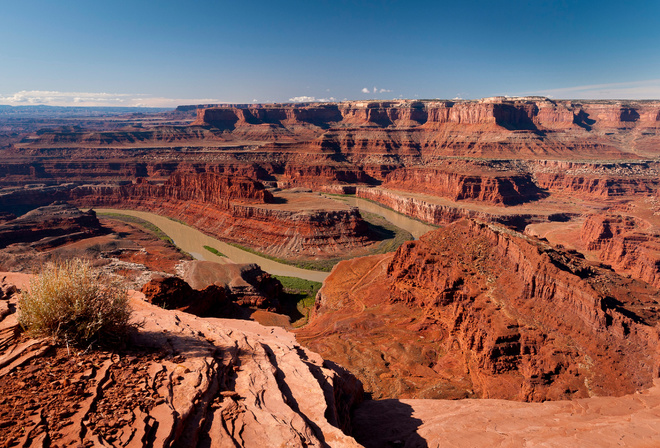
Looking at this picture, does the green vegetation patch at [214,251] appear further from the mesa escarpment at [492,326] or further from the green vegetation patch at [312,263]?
the mesa escarpment at [492,326]

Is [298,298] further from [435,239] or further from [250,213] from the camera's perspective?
[250,213]

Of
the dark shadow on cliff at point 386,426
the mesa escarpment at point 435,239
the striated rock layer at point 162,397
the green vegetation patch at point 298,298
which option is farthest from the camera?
the green vegetation patch at point 298,298

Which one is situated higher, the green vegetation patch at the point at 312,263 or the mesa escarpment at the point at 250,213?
the mesa escarpment at the point at 250,213

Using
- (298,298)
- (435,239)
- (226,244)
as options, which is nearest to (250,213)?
(226,244)

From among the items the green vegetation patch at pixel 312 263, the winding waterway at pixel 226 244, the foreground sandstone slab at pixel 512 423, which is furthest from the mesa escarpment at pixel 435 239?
the winding waterway at pixel 226 244

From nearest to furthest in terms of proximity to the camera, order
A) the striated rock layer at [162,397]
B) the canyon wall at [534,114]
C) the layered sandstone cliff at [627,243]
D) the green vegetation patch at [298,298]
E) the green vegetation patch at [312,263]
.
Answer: the striated rock layer at [162,397], the green vegetation patch at [298,298], the layered sandstone cliff at [627,243], the green vegetation patch at [312,263], the canyon wall at [534,114]

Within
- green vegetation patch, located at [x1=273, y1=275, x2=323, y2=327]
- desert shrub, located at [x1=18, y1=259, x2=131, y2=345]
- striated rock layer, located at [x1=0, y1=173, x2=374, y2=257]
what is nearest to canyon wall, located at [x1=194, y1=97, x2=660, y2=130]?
striated rock layer, located at [x1=0, y1=173, x2=374, y2=257]

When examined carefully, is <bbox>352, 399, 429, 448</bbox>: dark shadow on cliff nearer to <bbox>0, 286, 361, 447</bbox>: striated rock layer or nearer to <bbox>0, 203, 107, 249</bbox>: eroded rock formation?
<bbox>0, 286, 361, 447</bbox>: striated rock layer
